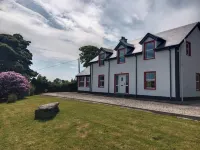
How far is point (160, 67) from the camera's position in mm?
14961

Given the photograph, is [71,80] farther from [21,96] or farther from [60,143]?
[60,143]

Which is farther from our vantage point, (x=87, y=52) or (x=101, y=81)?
(x=87, y=52)

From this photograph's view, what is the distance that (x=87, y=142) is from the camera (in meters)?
5.09

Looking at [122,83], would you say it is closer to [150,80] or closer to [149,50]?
[150,80]

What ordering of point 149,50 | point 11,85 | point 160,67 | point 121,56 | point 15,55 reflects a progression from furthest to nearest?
point 15,55 < point 121,56 < point 11,85 < point 149,50 < point 160,67

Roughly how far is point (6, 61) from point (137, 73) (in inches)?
1006

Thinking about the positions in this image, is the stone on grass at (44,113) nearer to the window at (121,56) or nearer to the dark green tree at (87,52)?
the window at (121,56)

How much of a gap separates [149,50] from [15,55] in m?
26.2

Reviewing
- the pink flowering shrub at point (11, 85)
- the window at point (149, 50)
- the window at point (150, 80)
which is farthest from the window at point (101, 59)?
the pink flowering shrub at point (11, 85)

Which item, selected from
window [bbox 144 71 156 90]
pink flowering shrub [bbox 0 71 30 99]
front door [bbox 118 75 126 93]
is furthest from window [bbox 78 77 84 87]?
window [bbox 144 71 156 90]

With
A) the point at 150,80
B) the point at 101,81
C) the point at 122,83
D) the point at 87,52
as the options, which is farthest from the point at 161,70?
the point at 87,52

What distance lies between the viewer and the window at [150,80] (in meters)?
15.5

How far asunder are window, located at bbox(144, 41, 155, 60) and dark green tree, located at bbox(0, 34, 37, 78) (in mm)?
25034

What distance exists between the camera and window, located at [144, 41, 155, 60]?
51.9 ft
